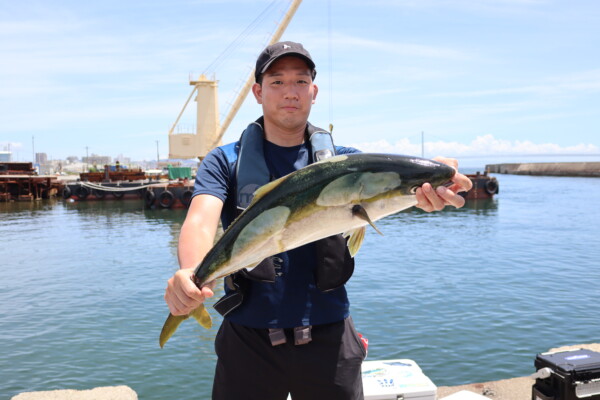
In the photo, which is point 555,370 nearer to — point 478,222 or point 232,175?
point 232,175

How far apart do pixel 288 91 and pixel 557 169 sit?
132570mm

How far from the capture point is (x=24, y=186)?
6150 centimetres

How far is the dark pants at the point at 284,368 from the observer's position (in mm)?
2961

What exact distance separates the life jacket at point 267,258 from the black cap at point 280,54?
406 mm

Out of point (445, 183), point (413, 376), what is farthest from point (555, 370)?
point (445, 183)

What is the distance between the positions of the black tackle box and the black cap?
4274 mm

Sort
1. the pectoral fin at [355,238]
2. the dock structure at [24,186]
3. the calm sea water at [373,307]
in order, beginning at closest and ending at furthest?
the pectoral fin at [355,238] → the calm sea water at [373,307] → the dock structure at [24,186]

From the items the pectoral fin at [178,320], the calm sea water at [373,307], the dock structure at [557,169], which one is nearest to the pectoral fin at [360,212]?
the pectoral fin at [178,320]

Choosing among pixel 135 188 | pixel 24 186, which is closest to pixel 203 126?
pixel 135 188

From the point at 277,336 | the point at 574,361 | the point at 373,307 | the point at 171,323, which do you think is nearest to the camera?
the point at 171,323

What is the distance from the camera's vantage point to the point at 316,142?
3135mm

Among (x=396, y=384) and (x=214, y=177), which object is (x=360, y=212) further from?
(x=396, y=384)

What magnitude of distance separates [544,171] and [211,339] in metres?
131

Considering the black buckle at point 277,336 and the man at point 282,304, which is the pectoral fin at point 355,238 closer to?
the man at point 282,304
